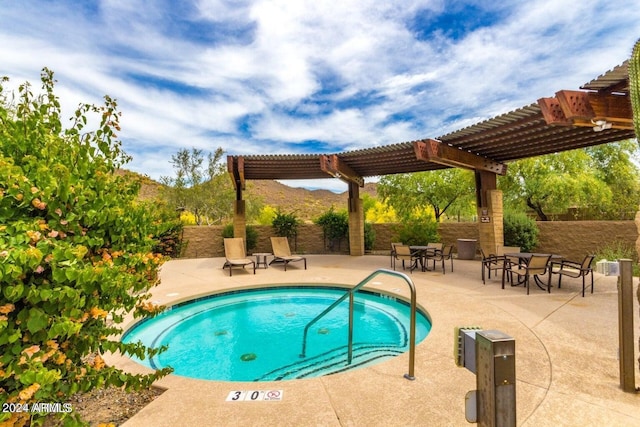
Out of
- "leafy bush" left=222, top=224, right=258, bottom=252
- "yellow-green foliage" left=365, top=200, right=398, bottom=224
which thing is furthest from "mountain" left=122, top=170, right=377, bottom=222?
"leafy bush" left=222, top=224, right=258, bottom=252

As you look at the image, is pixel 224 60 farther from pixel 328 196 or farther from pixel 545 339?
pixel 328 196

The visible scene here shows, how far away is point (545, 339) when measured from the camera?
3.84 m

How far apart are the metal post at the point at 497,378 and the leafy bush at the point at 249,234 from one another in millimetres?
12614

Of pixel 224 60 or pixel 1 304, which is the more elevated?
pixel 224 60

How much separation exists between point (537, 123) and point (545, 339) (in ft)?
15.3

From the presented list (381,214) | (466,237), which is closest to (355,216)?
(466,237)

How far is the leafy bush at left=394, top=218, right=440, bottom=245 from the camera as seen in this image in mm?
11555

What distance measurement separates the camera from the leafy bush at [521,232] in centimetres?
1011

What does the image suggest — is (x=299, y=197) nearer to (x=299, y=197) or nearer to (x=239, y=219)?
(x=299, y=197)

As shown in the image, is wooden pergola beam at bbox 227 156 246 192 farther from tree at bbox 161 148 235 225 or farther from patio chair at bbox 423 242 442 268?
tree at bbox 161 148 235 225

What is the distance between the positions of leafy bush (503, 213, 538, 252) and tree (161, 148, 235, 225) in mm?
15268

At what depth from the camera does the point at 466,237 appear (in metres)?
12.1

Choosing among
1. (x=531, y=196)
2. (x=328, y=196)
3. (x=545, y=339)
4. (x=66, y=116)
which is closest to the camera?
(x=66, y=116)

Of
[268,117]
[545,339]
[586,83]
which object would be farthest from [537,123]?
[268,117]
